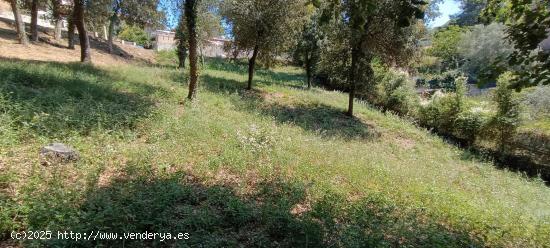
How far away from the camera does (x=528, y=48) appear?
4.30 meters

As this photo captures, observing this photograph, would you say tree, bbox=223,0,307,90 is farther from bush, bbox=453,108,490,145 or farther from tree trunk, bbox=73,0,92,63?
bush, bbox=453,108,490,145

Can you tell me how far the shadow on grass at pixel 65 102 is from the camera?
23.8ft

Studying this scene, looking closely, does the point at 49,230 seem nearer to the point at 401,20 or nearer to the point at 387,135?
the point at 401,20

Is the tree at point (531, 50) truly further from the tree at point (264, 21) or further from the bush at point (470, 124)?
the bush at point (470, 124)

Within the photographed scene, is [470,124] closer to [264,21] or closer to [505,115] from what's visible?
[505,115]

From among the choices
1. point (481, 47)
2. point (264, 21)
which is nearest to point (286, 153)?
point (264, 21)

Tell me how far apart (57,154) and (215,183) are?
292 centimetres

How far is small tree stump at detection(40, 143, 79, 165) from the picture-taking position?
580cm

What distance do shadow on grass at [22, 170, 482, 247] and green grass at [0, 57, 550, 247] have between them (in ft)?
0.07

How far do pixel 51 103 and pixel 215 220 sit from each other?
6.57 metres

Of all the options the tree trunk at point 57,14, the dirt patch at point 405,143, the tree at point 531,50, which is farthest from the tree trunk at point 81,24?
the tree at point 531,50

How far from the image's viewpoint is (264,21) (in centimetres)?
1811

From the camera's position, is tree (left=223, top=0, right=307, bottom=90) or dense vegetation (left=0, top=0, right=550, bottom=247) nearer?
dense vegetation (left=0, top=0, right=550, bottom=247)

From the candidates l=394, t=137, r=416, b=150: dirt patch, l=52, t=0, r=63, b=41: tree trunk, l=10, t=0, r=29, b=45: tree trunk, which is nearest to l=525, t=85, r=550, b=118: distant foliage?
l=394, t=137, r=416, b=150: dirt patch
